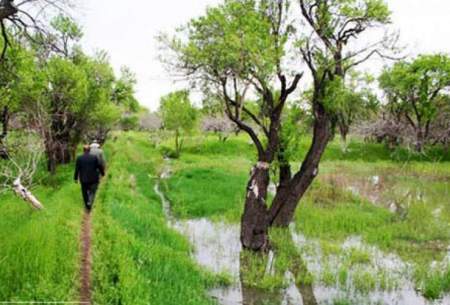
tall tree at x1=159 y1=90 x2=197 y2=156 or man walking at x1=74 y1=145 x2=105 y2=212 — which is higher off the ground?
tall tree at x1=159 y1=90 x2=197 y2=156

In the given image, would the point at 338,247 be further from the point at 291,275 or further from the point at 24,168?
the point at 24,168

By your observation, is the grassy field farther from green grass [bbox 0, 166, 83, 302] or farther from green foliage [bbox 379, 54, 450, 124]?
green foliage [bbox 379, 54, 450, 124]

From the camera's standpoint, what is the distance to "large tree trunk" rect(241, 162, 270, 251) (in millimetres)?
13977

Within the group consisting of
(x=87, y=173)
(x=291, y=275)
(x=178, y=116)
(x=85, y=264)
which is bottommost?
(x=291, y=275)

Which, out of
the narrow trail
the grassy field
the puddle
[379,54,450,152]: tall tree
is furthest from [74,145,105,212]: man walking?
[379,54,450,152]: tall tree

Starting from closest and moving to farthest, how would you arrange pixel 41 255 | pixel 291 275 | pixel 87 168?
pixel 41 255 → pixel 291 275 → pixel 87 168

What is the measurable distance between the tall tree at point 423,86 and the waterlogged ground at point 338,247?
2222 cm

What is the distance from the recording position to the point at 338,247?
1455 centimetres

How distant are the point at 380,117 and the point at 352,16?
4320cm

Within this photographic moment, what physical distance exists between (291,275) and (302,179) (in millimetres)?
4835

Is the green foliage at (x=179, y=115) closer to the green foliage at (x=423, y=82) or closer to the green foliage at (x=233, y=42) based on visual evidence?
the green foliage at (x=423, y=82)

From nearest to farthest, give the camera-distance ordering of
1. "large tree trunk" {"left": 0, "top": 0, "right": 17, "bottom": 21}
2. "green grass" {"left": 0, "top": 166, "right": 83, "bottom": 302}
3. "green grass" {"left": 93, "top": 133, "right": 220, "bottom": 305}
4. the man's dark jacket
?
1. "green grass" {"left": 0, "top": 166, "right": 83, "bottom": 302}
2. "large tree trunk" {"left": 0, "top": 0, "right": 17, "bottom": 21}
3. "green grass" {"left": 93, "top": 133, "right": 220, "bottom": 305}
4. the man's dark jacket

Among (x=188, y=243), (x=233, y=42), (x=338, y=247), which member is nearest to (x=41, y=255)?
(x=188, y=243)

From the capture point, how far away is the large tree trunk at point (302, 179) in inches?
635
